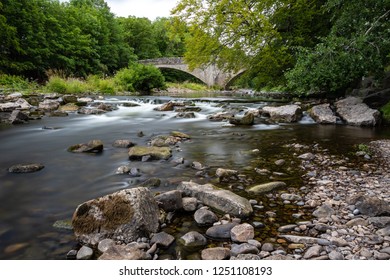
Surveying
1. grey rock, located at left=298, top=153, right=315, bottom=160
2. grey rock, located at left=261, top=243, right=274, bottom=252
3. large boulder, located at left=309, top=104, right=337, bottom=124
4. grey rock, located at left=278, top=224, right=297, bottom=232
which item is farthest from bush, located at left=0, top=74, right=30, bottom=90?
grey rock, located at left=261, top=243, right=274, bottom=252

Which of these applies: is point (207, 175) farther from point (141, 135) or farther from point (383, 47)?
point (383, 47)

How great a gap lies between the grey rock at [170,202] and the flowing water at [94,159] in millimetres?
248

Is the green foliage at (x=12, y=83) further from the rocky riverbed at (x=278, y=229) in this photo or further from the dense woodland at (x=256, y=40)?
the rocky riverbed at (x=278, y=229)

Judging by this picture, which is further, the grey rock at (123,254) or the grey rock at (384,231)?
the grey rock at (384,231)

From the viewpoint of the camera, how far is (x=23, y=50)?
24.5 metres

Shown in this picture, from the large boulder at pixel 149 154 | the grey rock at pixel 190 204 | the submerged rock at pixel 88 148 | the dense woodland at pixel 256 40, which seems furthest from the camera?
the dense woodland at pixel 256 40

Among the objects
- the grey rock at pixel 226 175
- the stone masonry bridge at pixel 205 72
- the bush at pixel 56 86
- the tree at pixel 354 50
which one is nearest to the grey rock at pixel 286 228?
the grey rock at pixel 226 175

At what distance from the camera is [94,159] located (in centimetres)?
498

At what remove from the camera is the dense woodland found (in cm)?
695

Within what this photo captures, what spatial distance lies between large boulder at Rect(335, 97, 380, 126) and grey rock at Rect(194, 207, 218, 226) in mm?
7692

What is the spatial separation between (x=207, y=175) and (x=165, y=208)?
135 centimetres

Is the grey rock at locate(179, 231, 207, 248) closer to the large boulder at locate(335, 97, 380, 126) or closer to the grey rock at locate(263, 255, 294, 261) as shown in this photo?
the grey rock at locate(263, 255, 294, 261)

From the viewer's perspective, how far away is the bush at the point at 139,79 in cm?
2469
